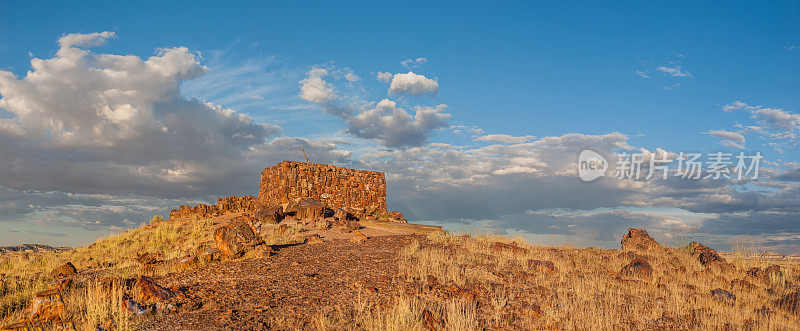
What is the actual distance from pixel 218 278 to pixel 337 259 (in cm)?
323

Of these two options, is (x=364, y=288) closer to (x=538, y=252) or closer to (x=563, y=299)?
(x=563, y=299)

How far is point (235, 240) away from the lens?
11.8 m

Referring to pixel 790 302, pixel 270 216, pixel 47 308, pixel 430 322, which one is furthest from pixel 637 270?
pixel 270 216

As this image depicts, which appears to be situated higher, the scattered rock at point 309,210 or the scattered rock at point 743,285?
the scattered rock at point 309,210

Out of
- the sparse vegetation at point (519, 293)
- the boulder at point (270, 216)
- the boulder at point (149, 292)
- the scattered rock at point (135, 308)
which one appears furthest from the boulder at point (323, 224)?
the scattered rock at point (135, 308)

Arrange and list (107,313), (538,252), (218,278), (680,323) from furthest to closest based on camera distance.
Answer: (538,252) → (218,278) → (680,323) → (107,313)

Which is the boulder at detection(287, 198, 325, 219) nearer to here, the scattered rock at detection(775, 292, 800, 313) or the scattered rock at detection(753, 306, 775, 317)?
the scattered rock at detection(753, 306, 775, 317)

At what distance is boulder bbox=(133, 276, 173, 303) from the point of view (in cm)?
764

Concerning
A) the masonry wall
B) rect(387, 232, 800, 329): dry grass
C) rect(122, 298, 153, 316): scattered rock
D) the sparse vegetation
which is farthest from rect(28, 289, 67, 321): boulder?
the masonry wall

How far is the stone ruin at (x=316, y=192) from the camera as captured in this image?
25.3 metres

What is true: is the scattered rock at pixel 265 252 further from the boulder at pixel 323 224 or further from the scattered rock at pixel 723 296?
the scattered rock at pixel 723 296

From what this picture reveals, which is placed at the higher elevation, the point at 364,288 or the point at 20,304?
the point at 364,288

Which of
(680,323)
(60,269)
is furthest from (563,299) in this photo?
(60,269)

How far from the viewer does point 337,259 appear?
38.1 feet
